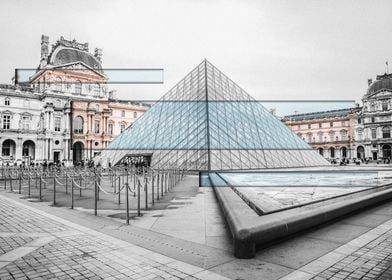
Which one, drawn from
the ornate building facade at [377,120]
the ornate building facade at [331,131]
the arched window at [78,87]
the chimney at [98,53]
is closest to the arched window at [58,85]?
the arched window at [78,87]

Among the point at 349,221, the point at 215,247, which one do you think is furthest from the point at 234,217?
the point at 349,221

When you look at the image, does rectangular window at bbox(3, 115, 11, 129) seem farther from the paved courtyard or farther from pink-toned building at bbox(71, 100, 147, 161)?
the paved courtyard

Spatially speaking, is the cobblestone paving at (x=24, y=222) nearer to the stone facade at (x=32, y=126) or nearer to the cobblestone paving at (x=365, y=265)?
the cobblestone paving at (x=365, y=265)

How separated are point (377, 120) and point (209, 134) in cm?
5374

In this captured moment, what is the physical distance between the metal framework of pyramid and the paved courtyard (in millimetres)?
15901

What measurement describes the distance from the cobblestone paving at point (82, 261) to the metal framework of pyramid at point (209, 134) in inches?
670

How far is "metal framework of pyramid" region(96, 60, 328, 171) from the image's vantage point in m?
23.6

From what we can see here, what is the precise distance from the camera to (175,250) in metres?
4.31

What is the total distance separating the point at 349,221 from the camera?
608 centimetres

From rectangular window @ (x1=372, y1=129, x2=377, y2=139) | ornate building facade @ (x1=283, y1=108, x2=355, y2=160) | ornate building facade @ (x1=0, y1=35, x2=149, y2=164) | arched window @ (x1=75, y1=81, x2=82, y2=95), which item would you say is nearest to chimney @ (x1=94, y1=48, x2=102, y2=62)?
ornate building facade @ (x1=0, y1=35, x2=149, y2=164)

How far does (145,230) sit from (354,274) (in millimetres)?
3496

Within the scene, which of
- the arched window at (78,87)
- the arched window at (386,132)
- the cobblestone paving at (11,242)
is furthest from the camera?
the arched window at (386,132)

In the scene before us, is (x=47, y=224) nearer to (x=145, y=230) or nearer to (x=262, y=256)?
(x=145, y=230)

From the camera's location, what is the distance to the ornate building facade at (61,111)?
4694cm
